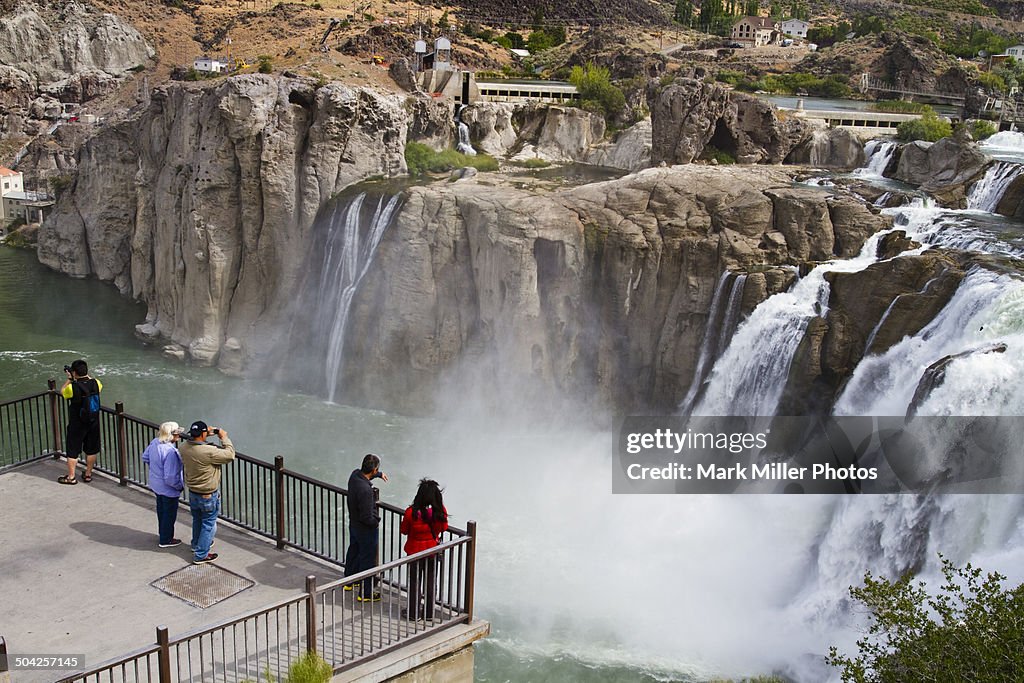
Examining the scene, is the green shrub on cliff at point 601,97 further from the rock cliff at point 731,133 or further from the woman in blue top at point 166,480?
the woman in blue top at point 166,480

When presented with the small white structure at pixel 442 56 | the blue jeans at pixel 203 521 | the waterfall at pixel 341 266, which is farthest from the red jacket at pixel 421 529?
the small white structure at pixel 442 56

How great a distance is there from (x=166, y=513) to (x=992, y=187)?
2537 centimetres

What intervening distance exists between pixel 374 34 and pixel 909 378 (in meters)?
57.6

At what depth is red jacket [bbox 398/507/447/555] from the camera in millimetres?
9969

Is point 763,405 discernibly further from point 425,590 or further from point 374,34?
point 374,34

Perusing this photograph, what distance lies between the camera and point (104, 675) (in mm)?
8844

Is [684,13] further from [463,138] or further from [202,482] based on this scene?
[202,482]

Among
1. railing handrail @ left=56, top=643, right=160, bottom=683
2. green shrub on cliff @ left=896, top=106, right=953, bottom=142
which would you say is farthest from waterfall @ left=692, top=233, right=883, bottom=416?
green shrub on cliff @ left=896, top=106, right=953, bottom=142

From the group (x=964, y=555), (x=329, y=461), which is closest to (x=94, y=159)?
(x=329, y=461)

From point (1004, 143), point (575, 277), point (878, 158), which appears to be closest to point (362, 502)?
point (575, 277)

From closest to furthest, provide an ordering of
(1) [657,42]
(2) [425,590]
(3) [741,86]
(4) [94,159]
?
(2) [425,590], (4) [94,159], (3) [741,86], (1) [657,42]

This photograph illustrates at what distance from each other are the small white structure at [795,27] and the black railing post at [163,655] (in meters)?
93.9

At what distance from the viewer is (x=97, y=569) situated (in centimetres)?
1046

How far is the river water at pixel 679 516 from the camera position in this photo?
54.1 feet
